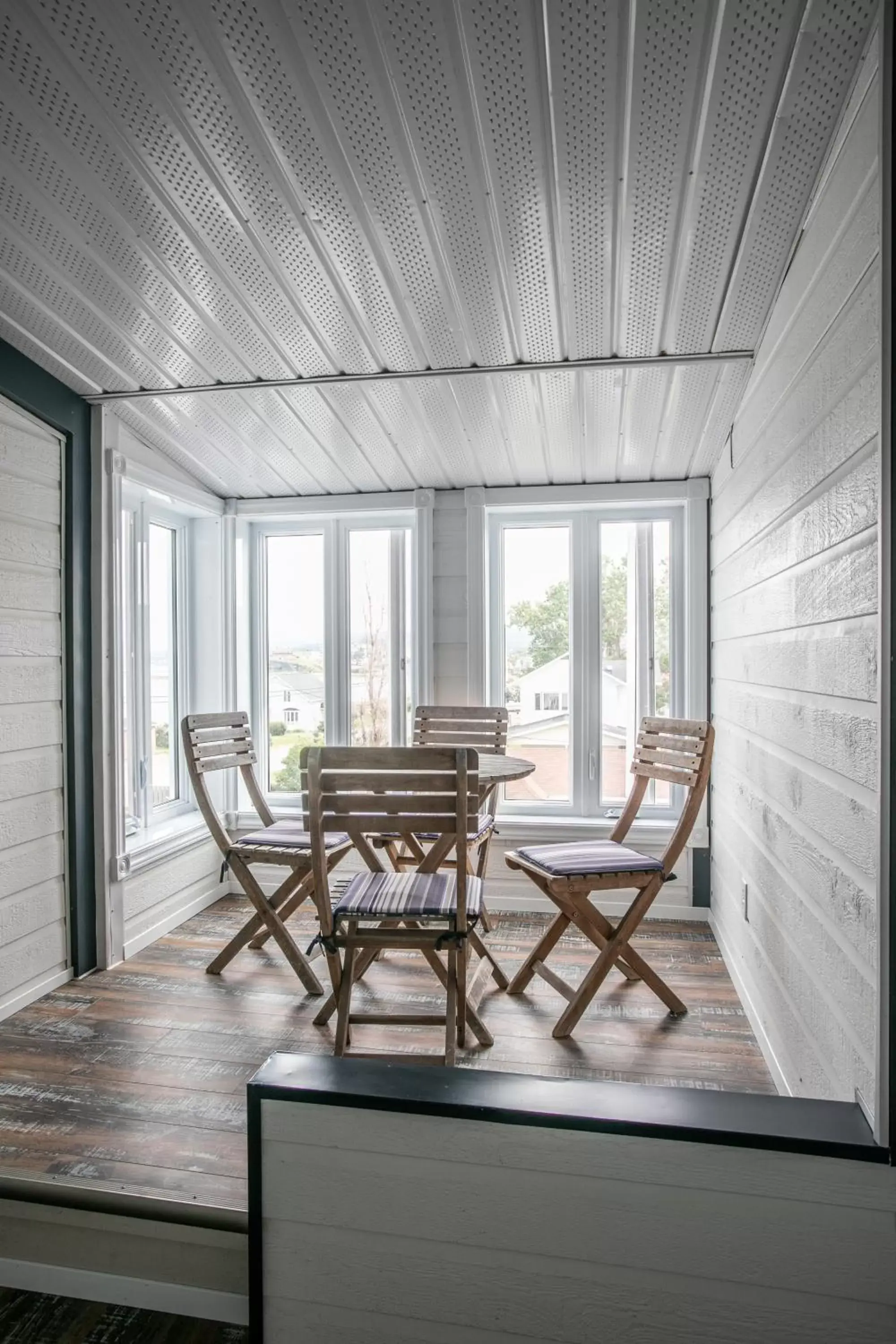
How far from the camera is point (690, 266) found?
2.10 meters

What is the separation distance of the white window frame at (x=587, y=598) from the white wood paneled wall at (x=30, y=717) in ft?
6.52

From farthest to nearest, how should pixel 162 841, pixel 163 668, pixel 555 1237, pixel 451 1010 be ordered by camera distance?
pixel 163 668 → pixel 162 841 → pixel 451 1010 → pixel 555 1237

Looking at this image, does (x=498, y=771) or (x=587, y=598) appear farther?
(x=587, y=598)

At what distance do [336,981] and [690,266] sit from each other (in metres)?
2.37

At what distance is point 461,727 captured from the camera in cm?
380

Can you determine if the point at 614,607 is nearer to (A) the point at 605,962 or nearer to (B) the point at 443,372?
(B) the point at 443,372

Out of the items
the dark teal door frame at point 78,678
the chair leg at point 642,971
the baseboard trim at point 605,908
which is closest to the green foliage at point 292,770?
the baseboard trim at point 605,908

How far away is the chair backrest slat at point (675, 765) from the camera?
267 centimetres

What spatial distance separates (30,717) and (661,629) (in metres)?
2.97

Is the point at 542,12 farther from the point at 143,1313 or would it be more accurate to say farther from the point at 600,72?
the point at 143,1313

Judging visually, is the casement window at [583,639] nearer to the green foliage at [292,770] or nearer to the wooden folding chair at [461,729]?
the wooden folding chair at [461,729]

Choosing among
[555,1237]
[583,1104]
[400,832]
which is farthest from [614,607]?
[555,1237]

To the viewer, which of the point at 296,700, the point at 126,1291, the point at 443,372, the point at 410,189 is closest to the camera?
the point at 126,1291

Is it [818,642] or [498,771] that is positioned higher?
[818,642]
